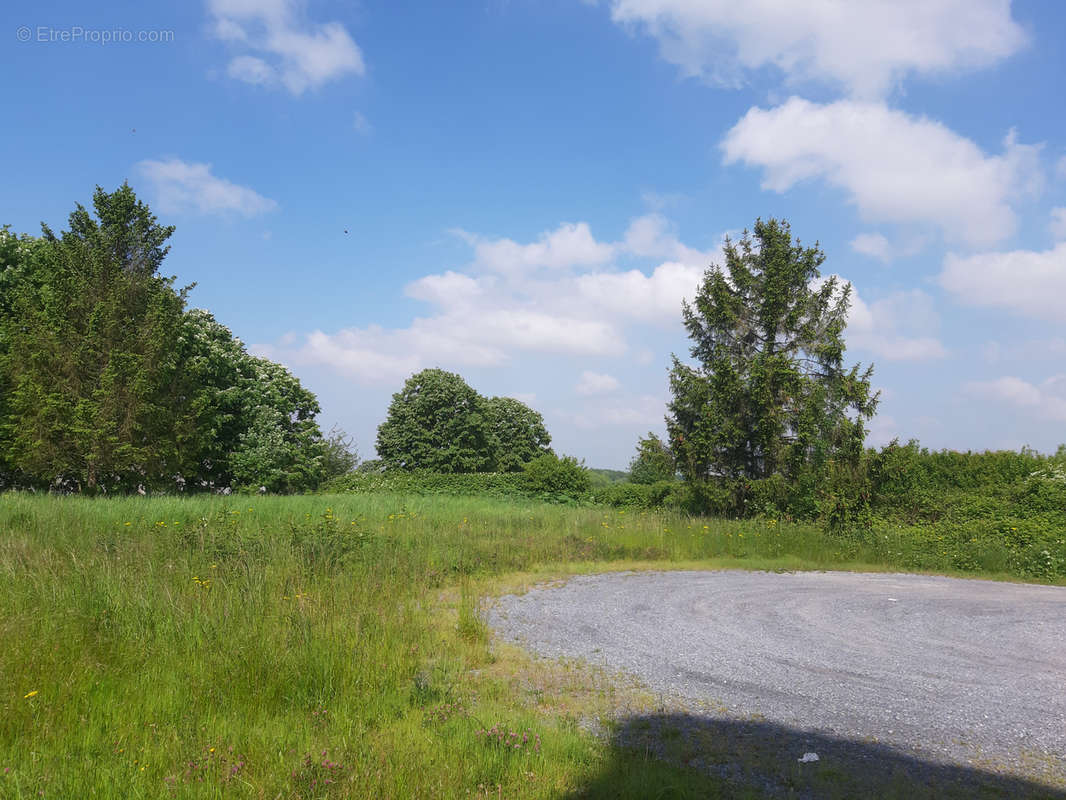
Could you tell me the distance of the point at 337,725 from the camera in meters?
4.14

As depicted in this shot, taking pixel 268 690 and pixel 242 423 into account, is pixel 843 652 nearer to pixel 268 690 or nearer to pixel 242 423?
pixel 268 690

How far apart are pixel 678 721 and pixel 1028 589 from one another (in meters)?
11.2

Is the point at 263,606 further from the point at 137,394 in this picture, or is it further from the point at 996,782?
the point at 137,394

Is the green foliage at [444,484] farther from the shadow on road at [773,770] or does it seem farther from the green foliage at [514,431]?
the shadow on road at [773,770]

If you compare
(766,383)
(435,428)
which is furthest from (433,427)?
(766,383)

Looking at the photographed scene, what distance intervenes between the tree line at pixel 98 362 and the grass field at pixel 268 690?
14166 mm

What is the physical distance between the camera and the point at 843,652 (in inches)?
272

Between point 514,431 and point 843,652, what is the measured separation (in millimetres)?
45927

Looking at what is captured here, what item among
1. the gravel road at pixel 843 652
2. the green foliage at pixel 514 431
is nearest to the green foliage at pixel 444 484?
the gravel road at pixel 843 652

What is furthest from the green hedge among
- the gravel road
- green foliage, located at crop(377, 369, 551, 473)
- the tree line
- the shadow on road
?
the shadow on road

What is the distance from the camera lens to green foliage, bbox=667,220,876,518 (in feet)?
58.6

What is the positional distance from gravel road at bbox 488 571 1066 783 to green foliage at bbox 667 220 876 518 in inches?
262

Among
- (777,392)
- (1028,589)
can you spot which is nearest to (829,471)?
(777,392)

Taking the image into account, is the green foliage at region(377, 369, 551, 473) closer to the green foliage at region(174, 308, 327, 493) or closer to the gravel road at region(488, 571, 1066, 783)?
the green foliage at region(174, 308, 327, 493)
